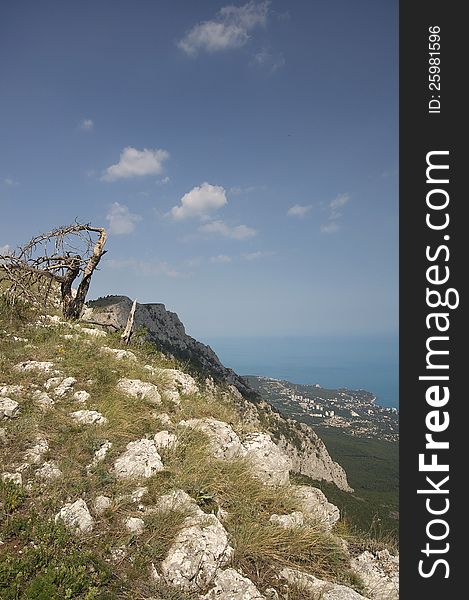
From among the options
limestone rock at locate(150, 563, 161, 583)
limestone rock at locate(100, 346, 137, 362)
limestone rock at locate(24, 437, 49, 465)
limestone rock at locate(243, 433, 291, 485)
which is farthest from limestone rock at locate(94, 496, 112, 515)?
limestone rock at locate(100, 346, 137, 362)

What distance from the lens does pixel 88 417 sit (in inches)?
338

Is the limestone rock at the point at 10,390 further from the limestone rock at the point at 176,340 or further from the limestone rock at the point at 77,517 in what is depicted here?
the limestone rock at the point at 176,340

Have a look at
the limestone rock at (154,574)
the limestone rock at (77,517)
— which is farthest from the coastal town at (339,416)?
the limestone rock at (154,574)

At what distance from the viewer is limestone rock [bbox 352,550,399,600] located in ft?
18.5

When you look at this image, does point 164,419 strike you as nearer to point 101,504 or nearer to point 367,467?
point 101,504

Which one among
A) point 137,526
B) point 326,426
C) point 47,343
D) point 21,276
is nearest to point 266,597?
point 137,526

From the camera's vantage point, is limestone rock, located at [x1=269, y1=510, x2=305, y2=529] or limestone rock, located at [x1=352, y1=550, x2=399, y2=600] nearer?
limestone rock, located at [x1=352, y1=550, x2=399, y2=600]

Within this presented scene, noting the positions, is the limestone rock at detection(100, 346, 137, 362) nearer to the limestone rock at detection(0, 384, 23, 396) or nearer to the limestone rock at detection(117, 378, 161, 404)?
the limestone rock at detection(117, 378, 161, 404)

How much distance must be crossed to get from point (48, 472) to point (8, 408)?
2.35m

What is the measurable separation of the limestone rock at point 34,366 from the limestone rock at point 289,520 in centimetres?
718

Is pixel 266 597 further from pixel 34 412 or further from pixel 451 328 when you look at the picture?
pixel 34 412

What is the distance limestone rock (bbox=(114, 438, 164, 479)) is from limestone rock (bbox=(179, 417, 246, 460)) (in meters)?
1.32

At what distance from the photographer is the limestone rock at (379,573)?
18.5 ft

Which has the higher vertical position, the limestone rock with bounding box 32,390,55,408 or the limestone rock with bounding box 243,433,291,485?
the limestone rock with bounding box 32,390,55,408
